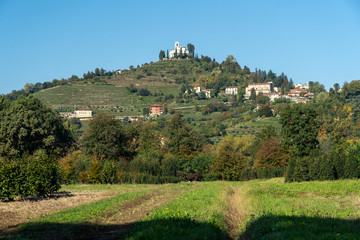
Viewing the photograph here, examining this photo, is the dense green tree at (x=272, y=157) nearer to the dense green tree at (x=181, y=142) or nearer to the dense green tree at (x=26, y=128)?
the dense green tree at (x=181, y=142)

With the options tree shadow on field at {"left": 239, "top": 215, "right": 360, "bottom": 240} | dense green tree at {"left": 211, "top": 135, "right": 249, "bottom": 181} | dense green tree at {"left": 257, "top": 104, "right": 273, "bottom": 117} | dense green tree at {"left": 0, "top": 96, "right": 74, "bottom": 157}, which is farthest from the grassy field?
dense green tree at {"left": 257, "top": 104, "right": 273, "bottom": 117}

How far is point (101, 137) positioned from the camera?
222 ft

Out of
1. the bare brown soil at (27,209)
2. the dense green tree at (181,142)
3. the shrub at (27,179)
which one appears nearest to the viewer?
the bare brown soil at (27,209)

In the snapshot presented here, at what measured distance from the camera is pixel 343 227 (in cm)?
1305

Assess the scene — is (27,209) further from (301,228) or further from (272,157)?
(272,157)

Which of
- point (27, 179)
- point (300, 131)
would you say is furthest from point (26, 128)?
point (300, 131)

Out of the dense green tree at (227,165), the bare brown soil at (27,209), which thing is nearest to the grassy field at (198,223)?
the bare brown soil at (27,209)

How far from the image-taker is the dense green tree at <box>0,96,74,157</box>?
5516cm

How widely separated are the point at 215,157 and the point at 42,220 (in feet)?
170

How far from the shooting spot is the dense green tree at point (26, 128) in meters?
55.2

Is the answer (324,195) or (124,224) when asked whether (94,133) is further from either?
(124,224)

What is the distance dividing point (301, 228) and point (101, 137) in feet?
189

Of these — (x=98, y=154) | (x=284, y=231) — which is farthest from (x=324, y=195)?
(x=98, y=154)

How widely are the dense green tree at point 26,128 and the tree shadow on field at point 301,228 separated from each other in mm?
47406
